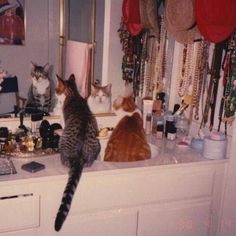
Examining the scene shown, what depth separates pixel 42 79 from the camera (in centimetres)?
171

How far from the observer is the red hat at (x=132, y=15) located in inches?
73.1

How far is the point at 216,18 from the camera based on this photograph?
1.44 m

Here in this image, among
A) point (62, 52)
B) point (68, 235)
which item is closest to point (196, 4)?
point (62, 52)

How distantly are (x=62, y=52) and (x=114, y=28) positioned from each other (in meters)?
0.41

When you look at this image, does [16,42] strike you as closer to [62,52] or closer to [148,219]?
[62,52]

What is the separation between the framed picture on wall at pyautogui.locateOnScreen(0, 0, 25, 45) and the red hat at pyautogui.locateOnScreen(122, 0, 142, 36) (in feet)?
2.01

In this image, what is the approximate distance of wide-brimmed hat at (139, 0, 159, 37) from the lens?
1.77 m

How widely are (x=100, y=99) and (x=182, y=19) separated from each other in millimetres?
633

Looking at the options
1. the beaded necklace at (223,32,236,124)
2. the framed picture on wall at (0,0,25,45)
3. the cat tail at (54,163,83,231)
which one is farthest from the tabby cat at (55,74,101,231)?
the beaded necklace at (223,32,236,124)

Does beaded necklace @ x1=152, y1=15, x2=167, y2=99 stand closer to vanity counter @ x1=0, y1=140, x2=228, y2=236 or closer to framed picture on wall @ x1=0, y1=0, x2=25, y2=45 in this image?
vanity counter @ x1=0, y1=140, x2=228, y2=236

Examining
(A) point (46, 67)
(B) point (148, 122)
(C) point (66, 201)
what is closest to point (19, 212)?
(C) point (66, 201)

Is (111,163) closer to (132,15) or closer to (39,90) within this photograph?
(39,90)

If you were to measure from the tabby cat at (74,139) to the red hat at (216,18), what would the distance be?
690mm

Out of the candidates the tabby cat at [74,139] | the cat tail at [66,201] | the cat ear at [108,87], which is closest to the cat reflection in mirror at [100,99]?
the cat ear at [108,87]
